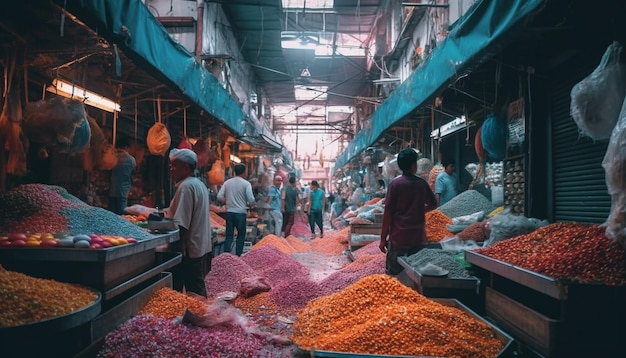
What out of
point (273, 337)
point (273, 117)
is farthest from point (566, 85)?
point (273, 117)

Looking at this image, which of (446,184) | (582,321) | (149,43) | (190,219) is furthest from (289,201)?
(582,321)

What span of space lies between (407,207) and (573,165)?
1.79 metres

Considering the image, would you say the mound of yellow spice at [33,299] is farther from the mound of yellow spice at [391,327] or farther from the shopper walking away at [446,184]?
the shopper walking away at [446,184]

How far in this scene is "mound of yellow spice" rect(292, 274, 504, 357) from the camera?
2.65 meters

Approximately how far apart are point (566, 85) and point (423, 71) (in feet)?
5.45

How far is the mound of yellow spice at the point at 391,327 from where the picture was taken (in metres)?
2.65

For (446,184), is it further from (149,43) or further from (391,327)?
(149,43)

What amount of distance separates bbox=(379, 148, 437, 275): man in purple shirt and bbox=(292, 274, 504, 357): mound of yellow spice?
1.16m

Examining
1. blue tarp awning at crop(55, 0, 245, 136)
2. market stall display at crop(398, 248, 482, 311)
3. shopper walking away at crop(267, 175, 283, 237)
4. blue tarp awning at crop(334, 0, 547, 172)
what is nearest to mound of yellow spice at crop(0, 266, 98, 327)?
blue tarp awning at crop(55, 0, 245, 136)

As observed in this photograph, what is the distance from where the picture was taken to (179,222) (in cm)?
439

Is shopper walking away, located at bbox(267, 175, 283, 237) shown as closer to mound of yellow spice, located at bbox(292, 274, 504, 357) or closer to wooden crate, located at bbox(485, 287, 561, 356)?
mound of yellow spice, located at bbox(292, 274, 504, 357)

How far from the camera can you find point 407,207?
4.63m

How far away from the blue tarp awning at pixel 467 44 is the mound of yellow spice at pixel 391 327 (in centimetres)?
219

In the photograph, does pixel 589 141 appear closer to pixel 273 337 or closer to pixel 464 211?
pixel 464 211
